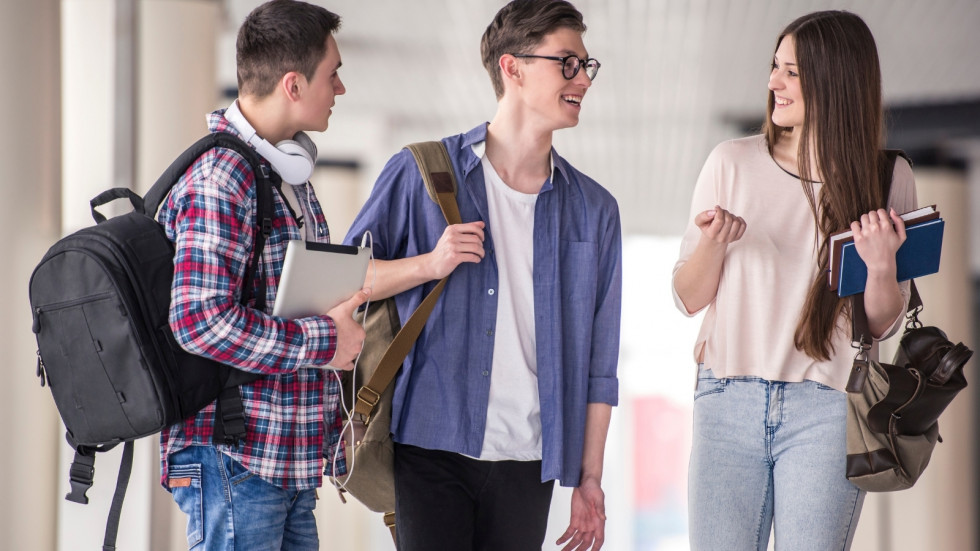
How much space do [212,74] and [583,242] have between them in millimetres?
2810

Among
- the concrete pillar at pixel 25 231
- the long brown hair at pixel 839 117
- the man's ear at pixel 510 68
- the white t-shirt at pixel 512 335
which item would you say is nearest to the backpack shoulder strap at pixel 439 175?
the white t-shirt at pixel 512 335

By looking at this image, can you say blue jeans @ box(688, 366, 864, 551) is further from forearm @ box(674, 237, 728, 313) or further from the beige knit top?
forearm @ box(674, 237, 728, 313)

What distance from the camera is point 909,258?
216 centimetres

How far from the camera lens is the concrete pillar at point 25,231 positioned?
3195mm

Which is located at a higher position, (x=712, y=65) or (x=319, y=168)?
(x=712, y=65)

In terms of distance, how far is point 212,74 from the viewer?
445 centimetres

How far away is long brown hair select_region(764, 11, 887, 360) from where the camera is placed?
2.21 meters

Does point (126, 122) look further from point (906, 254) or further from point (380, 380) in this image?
point (906, 254)

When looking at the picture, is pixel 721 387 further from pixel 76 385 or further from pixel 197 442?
pixel 76 385

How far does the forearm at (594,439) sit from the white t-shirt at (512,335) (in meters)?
0.17

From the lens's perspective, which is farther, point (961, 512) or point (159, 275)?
point (961, 512)

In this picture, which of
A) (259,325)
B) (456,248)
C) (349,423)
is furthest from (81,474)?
(456,248)

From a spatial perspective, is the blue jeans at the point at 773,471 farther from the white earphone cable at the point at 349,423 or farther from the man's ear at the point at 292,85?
the man's ear at the point at 292,85

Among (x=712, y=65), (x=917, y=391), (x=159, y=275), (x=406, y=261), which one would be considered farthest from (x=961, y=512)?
(x=159, y=275)
